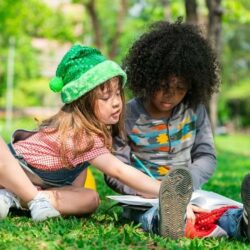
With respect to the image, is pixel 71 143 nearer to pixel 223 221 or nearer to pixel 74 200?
pixel 74 200

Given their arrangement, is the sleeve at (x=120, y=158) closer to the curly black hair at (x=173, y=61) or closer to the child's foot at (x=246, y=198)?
the curly black hair at (x=173, y=61)

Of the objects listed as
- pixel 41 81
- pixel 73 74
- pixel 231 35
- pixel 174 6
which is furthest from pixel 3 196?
pixel 231 35

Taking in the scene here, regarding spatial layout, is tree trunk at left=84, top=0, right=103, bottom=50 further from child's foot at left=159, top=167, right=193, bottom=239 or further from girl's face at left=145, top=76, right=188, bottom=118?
child's foot at left=159, top=167, right=193, bottom=239

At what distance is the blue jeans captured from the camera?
2.87 metres

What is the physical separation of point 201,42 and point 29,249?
1.96 meters

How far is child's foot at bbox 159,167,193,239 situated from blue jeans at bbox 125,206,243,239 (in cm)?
15

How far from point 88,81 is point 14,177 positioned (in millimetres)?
630

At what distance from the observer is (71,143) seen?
3.22 m

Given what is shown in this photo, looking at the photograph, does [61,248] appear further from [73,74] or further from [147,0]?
[147,0]

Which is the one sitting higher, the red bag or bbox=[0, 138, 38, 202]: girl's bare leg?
bbox=[0, 138, 38, 202]: girl's bare leg

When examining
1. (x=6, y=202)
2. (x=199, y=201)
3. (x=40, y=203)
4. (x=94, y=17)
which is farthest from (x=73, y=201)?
(x=94, y=17)

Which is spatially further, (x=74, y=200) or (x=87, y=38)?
(x=87, y=38)

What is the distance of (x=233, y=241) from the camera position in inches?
110

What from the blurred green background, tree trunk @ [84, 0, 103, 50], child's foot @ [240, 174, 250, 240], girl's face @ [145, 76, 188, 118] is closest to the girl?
girl's face @ [145, 76, 188, 118]
